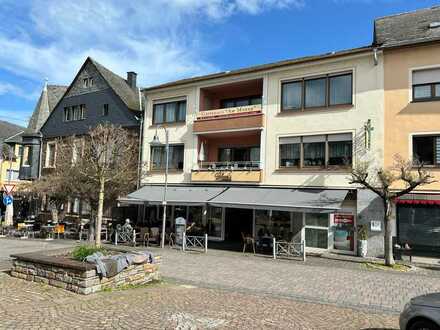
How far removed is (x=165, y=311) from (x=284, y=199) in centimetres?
1157

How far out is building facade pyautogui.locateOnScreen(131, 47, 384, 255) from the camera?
19.0 metres

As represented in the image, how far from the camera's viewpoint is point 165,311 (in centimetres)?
820

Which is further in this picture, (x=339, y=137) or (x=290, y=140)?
(x=290, y=140)

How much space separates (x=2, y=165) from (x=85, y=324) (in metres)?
41.3

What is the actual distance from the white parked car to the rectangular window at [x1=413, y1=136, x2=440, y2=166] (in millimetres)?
13065

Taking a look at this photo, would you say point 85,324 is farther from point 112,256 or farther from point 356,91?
point 356,91

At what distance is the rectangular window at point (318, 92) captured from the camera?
2008cm

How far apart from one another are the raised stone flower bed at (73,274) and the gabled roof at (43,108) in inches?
1040

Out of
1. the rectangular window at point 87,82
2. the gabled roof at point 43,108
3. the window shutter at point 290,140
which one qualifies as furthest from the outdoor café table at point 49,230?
the window shutter at point 290,140

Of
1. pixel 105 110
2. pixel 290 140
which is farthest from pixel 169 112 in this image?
pixel 290 140

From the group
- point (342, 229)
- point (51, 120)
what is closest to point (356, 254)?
point (342, 229)

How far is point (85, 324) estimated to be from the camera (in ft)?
23.7

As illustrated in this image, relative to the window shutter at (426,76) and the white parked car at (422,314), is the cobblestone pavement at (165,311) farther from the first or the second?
the window shutter at (426,76)

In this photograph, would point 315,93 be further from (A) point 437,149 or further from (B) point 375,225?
(B) point 375,225
